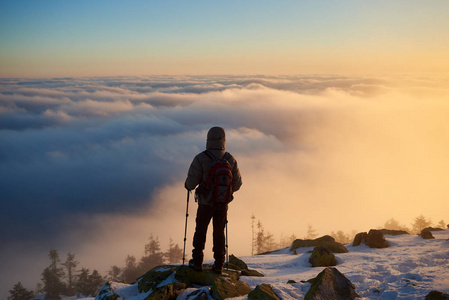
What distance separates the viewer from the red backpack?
7.72 m

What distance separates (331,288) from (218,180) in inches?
145

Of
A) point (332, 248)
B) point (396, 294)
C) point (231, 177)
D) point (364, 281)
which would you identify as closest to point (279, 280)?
point (364, 281)

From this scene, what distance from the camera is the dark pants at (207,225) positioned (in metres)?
8.07

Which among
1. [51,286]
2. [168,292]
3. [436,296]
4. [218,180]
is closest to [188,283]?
[168,292]

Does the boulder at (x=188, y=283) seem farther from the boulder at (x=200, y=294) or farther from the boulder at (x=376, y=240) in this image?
the boulder at (x=376, y=240)

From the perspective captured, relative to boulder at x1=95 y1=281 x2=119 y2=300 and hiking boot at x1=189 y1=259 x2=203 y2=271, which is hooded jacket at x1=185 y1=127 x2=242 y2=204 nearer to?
hiking boot at x1=189 y1=259 x2=203 y2=271

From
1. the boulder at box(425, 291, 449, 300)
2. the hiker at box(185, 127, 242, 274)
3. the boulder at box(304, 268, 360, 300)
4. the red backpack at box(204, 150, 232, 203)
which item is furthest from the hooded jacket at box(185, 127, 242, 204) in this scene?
the boulder at box(425, 291, 449, 300)

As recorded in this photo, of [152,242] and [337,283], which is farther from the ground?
[337,283]

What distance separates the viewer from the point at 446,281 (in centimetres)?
809

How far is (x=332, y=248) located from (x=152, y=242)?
5659cm

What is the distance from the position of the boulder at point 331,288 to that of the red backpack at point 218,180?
2.93 metres

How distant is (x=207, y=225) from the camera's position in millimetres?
8195

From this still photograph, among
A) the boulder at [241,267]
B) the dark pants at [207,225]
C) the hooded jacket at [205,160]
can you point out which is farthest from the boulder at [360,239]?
the hooded jacket at [205,160]

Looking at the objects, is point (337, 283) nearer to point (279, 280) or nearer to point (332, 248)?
point (279, 280)
